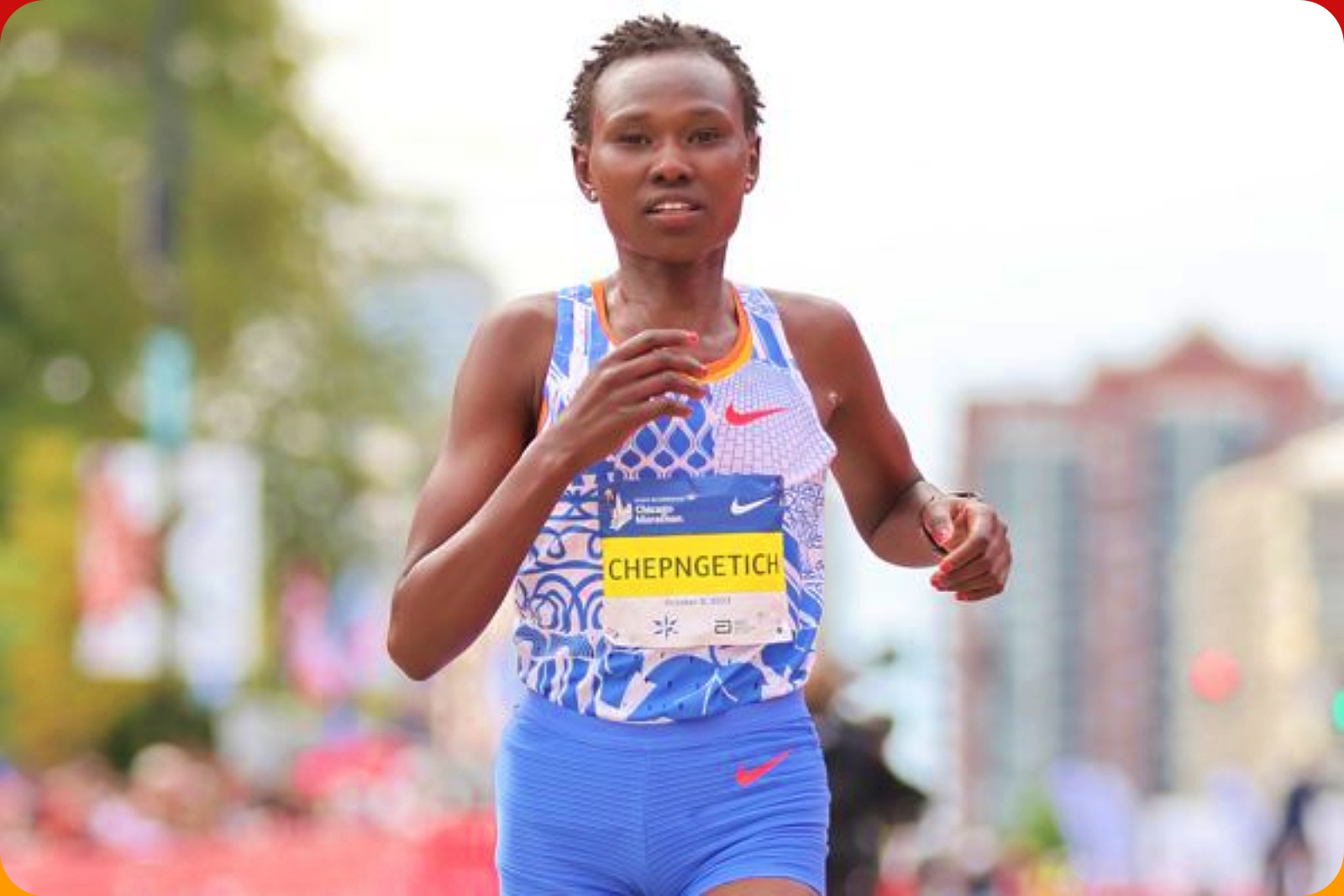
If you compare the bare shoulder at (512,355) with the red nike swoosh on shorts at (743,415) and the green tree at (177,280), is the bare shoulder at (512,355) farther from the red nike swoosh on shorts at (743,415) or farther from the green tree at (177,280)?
the green tree at (177,280)

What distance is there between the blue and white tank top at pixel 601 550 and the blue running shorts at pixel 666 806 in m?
0.04

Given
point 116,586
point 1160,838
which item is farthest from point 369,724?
point 1160,838

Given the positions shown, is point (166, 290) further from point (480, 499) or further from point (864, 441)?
point (480, 499)

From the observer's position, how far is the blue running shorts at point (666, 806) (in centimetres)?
397

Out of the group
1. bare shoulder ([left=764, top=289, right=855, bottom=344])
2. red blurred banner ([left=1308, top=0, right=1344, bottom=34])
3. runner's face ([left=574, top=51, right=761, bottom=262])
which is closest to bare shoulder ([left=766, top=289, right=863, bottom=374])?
bare shoulder ([left=764, top=289, right=855, bottom=344])

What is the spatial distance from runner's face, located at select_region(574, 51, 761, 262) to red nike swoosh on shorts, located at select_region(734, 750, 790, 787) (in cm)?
68

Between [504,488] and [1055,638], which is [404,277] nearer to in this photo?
[504,488]

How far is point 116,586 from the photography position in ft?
98.9

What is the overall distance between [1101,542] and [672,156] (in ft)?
364

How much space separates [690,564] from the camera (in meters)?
4.02

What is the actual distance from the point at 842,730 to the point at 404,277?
3671 centimetres

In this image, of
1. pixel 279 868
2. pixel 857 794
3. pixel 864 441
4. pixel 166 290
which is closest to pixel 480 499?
pixel 864 441

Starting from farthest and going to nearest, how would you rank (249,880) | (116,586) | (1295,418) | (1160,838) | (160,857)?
(1295,418)
(116,586)
(1160,838)
(249,880)
(160,857)

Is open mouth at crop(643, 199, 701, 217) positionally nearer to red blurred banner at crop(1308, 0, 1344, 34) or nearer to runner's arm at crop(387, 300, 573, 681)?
runner's arm at crop(387, 300, 573, 681)
